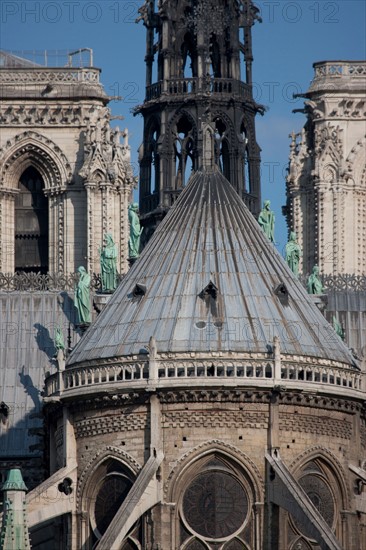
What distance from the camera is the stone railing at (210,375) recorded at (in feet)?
346

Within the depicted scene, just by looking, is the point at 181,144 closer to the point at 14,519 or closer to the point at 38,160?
the point at 38,160

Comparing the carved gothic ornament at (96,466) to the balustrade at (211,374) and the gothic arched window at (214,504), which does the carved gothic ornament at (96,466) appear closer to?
the gothic arched window at (214,504)

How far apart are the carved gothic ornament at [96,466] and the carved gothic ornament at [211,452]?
0.94 meters

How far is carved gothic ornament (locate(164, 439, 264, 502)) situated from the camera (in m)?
105

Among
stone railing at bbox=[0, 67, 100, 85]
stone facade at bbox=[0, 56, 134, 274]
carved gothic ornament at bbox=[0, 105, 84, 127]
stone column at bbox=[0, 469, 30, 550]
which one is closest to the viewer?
stone column at bbox=[0, 469, 30, 550]

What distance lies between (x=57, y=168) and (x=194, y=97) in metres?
4.86

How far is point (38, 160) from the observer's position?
134 m

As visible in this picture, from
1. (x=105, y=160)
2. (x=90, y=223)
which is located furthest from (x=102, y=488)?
(x=105, y=160)

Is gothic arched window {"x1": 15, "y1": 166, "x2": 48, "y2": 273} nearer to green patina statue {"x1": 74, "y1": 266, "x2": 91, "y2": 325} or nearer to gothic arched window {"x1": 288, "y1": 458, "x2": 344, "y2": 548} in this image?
green patina statue {"x1": 74, "y1": 266, "x2": 91, "y2": 325}

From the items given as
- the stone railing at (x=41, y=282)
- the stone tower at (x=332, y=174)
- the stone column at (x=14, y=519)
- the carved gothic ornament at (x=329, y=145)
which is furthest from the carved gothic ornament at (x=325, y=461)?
the carved gothic ornament at (x=329, y=145)

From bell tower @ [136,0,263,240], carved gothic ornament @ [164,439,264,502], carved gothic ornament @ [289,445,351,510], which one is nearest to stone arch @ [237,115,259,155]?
bell tower @ [136,0,263,240]

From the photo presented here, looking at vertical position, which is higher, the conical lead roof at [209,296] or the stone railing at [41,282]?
the stone railing at [41,282]

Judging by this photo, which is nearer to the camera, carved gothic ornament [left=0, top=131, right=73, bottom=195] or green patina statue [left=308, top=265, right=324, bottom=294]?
green patina statue [left=308, top=265, right=324, bottom=294]

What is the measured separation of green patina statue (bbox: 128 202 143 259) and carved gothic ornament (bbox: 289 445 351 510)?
18.9 m
